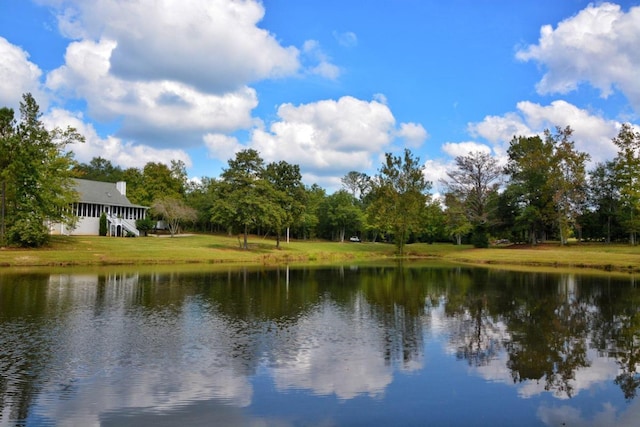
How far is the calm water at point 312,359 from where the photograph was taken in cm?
929

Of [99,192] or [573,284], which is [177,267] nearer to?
[573,284]

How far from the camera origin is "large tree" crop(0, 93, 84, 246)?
45.9 meters

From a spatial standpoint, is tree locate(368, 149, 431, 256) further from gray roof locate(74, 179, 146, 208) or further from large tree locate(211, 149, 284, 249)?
gray roof locate(74, 179, 146, 208)

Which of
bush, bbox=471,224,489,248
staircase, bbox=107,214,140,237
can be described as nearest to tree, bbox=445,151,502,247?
bush, bbox=471,224,489,248

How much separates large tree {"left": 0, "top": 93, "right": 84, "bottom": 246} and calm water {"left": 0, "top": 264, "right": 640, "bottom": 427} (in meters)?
24.6

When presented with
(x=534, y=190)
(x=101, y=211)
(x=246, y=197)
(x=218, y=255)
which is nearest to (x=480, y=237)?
(x=534, y=190)

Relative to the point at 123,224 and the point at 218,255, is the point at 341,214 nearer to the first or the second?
the point at 123,224

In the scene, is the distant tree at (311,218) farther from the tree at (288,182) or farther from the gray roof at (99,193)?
the gray roof at (99,193)

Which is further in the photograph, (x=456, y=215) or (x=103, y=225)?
(x=456, y=215)

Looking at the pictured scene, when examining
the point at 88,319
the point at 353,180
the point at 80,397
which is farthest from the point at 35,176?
the point at 353,180

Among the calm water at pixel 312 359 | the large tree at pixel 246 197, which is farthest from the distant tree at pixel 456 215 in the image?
the calm water at pixel 312 359

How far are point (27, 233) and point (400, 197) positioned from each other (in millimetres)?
44519

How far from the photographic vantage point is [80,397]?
973 centimetres

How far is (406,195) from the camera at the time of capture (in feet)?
217
